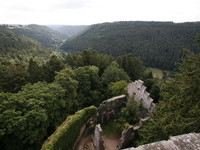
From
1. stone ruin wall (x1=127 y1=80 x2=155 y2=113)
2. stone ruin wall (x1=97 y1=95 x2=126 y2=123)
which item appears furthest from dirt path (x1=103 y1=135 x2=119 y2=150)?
stone ruin wall (x1=127 y1=80 x2=155 y2=113)

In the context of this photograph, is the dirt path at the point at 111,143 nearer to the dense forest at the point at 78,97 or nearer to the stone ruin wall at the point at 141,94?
the dense forest at the point at 78,97

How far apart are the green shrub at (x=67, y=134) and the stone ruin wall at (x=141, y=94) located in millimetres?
8972

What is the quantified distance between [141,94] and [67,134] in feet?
48.0

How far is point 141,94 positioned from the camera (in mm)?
27594

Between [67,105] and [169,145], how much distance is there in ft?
74.7

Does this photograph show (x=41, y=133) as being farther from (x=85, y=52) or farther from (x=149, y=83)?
(x=149, y=83)

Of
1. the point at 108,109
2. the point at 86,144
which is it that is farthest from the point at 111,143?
the point at 108,109

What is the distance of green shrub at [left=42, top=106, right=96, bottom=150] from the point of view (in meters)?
17.5

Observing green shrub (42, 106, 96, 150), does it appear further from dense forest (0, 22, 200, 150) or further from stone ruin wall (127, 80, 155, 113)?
stone ruin wall (127, 80, 155, 113)

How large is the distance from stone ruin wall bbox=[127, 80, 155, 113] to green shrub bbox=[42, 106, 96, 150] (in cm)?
897

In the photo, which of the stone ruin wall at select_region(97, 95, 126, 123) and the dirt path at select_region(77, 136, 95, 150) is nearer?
the dirt path at select_region(77, 136, 95, 150)

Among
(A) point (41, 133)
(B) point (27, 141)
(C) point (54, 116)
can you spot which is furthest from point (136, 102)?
(B) point (27, 141)

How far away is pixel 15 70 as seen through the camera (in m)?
29.7

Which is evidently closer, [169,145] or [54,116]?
[169,145]
